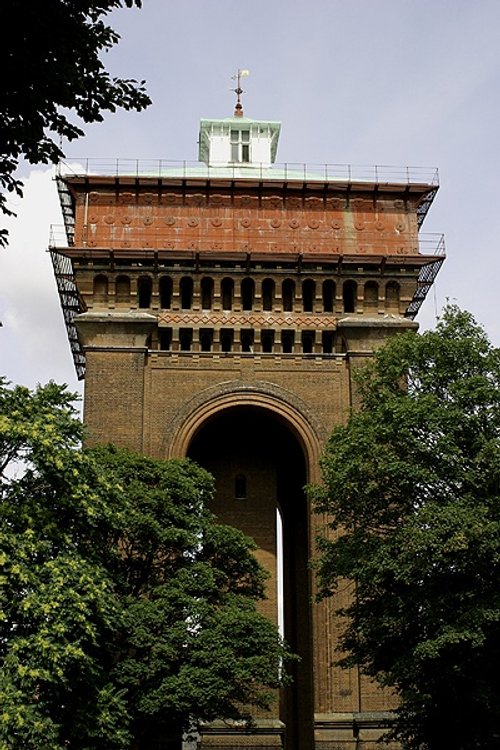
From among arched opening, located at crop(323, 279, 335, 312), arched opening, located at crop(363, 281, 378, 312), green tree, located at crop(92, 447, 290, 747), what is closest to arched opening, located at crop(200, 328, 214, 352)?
arched opening, located at crop(323, 279, 335, 312)

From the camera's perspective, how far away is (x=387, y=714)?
3048cm

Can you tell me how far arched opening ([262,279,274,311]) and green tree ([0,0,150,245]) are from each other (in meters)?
23.7

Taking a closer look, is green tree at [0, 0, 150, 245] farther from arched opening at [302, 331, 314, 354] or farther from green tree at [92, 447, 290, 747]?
arched opening at [302, 331, 314, 354]

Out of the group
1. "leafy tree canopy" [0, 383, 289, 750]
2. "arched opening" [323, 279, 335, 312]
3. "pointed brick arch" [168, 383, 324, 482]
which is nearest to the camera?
Answer: "leafy tree canopy" [0, 383, 289, 750]

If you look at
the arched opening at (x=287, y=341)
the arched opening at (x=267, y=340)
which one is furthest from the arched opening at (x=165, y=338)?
the arched opening at (x=287, y=341)

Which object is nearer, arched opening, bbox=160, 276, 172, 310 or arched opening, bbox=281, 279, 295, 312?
arched opening, bbox=160, 276, 172, 310

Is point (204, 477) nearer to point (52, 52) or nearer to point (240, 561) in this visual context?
point (240, 561)

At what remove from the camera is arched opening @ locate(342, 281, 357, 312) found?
116 ft

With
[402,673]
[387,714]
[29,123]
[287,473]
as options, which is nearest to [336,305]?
[287,473]

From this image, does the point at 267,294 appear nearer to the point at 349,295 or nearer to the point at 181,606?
the point at 349,295

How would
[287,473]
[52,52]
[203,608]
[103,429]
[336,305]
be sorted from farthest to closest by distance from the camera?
[287,473]
[336,305]
[103,429]
[203,608]
[52,52]

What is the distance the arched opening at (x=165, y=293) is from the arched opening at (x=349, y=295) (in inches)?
239

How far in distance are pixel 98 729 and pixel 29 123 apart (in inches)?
600

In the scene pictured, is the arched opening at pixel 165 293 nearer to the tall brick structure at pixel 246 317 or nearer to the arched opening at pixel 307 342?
the tall brick structure at pixel 246 317
